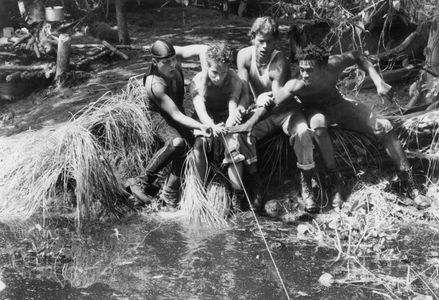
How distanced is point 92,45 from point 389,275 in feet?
22.9

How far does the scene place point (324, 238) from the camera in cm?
609

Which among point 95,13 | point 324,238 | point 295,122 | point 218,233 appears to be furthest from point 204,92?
point 95,13

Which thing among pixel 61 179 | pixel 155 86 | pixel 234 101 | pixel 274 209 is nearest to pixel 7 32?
pixel 61 179

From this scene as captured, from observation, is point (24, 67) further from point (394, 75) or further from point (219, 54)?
point (394, 75)

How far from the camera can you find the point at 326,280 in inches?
211

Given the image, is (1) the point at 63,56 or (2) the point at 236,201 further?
(1) the point at 63,56

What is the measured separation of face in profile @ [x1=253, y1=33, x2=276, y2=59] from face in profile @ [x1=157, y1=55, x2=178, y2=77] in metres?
0.82

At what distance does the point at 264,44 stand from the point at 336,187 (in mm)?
1530

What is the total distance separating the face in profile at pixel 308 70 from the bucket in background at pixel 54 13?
703 centimetres

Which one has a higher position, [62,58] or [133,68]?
[62,58]

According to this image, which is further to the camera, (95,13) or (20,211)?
(95,13)

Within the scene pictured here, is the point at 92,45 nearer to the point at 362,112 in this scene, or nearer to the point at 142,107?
the point at 142,107

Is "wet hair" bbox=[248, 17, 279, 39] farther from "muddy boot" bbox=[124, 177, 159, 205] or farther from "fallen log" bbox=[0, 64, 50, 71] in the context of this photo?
"fallen log" bbox=[0, 64, 50, 71]

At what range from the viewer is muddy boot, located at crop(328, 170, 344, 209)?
6.59 metres
